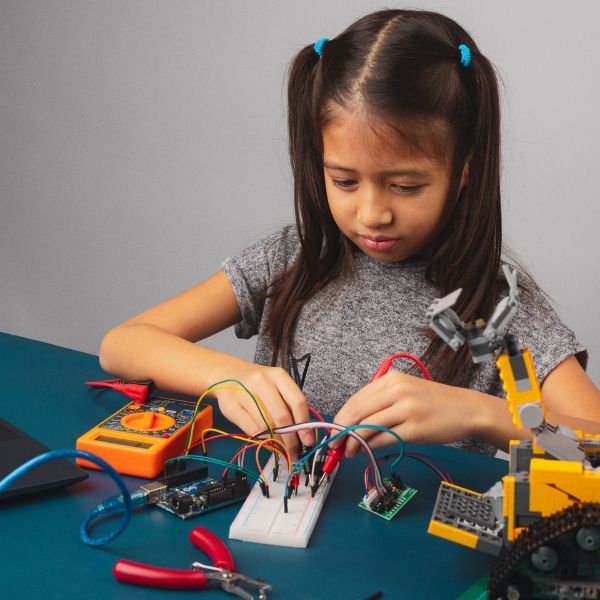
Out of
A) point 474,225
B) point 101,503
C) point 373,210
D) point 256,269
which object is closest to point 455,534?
point 101,503

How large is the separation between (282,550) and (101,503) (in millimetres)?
178

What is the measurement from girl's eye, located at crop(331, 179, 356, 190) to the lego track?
57cm

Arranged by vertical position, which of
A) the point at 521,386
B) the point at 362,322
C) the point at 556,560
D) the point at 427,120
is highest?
the point at 427,120

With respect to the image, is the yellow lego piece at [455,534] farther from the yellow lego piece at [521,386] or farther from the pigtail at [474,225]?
the pigtail at [474,225]

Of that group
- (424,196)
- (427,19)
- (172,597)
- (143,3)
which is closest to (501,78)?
(427,19)

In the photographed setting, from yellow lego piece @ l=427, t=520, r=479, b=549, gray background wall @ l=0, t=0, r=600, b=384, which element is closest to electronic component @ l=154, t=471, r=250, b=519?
yellow lego piece @ l=427, t=520, r=479, b=549

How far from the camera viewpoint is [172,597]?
0.71 meters

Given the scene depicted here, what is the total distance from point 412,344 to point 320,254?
20 cm

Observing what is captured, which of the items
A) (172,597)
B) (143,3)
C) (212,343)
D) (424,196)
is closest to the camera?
(172,597)

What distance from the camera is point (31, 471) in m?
0.88

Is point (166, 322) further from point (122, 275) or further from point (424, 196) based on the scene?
point (122, 275)

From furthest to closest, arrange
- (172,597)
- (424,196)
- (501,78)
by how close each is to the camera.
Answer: (501,78) < (424,196) < (172,597)

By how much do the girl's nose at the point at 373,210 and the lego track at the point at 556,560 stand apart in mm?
524

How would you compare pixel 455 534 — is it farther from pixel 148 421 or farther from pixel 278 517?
pixel 148 421
